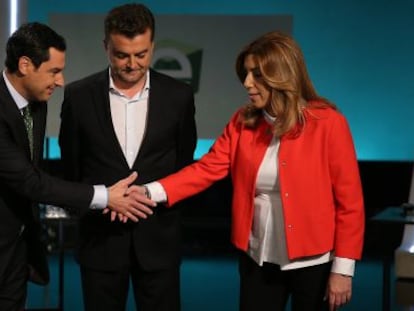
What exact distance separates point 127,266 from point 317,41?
15.0 ft

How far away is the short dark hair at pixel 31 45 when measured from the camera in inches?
114

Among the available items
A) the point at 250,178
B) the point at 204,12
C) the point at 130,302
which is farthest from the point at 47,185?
the point at 204,12

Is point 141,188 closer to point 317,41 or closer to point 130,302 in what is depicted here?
point 130,302

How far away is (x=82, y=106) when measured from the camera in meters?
3.11

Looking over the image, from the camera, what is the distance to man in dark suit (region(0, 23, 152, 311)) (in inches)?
114

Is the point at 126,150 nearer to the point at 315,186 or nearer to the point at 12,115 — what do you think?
the point at 12,115

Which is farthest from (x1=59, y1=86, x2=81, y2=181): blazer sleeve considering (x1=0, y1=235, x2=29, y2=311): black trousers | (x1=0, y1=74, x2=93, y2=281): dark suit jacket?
(x1=0, y1=235, x2=29, y2=311): black trousers

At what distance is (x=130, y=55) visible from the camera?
3002mm

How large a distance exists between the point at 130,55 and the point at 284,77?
0.55m

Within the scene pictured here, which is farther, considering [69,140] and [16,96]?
[69,140]

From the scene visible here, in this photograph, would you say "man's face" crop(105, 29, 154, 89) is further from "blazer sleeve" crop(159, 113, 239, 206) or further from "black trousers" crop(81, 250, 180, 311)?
"black trousers" crop(81, 250, 180, 311)

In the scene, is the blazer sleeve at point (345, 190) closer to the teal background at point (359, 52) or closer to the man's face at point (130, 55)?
the man's face at point (130, 55)

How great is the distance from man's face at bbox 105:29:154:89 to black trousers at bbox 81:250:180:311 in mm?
628

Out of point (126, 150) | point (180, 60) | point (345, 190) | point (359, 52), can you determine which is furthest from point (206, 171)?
point (359, 52)
